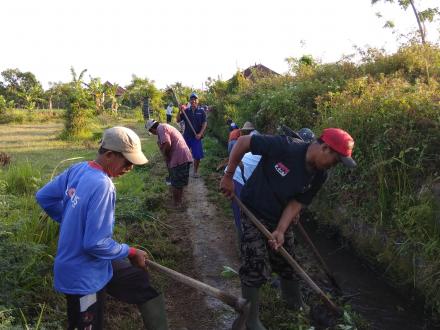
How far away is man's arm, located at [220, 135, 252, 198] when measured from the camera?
3439 mm

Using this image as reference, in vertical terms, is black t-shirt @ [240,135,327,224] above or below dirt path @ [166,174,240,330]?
above

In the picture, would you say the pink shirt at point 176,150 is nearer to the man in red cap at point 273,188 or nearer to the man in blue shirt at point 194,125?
the man in blue shirt at point 194,125

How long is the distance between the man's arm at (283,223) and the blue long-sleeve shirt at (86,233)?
1.37 metres

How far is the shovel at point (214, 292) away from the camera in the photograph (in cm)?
285

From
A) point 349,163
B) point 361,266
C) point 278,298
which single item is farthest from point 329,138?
point 361,266

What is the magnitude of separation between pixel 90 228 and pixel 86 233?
0.04 meters

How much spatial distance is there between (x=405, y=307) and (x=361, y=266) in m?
0.90

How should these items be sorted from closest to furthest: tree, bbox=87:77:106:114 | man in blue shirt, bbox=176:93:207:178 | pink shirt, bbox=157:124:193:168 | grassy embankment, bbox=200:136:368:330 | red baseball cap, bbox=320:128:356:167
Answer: red baseball cap, bbox=320:128:356:167
grassy embankment, bbox=200:136:368:330
pink shirt, bbox=157:124:193:168
man in blue shirt, bbox=176:93:207:178
tree, bbox=87:77:106:114

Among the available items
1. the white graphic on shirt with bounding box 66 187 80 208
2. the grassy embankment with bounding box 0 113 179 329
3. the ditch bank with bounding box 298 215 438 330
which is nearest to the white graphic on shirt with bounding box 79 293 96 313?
the grassy embankment with bounding box 0 113 179 329

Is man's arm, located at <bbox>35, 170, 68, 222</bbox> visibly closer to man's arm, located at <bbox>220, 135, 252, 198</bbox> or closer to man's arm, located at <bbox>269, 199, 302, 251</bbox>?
man's arm, located at <bbox>220, 135, 252, 198</bbox>

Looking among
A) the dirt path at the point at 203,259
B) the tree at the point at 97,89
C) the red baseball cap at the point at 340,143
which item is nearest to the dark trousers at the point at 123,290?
the dirt path at the point at 203,259

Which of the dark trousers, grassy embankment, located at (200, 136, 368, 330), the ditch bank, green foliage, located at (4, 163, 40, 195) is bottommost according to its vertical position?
the ditch bank

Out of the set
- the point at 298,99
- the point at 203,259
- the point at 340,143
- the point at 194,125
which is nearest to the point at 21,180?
the point at 203,259

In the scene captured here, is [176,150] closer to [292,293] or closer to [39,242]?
[39,242]
